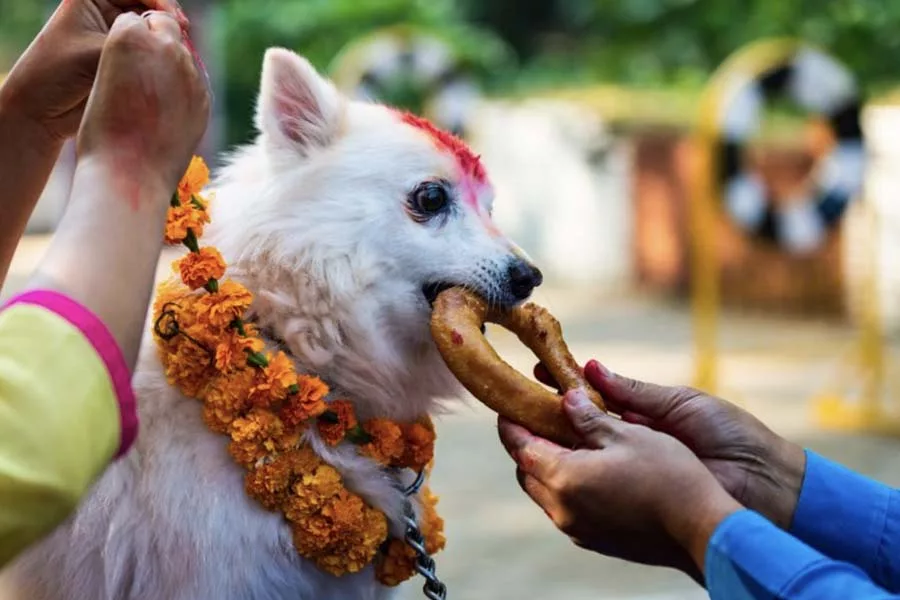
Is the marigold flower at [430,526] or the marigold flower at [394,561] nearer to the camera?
the marigold flower at [394,561]

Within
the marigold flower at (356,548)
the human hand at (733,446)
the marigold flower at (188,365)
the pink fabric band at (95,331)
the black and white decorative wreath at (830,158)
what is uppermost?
the black and white decorative wreath at (830,158)

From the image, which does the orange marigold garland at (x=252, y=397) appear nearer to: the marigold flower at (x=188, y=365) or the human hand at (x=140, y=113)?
the marigold flower at (x=188, y=365)

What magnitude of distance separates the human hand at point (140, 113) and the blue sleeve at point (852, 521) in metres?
1.28

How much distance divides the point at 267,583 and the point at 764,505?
2.95 feet

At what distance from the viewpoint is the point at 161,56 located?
148cm

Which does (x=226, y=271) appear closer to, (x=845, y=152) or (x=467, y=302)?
A: (x=467, y=302)

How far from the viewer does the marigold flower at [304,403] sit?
2252 mm

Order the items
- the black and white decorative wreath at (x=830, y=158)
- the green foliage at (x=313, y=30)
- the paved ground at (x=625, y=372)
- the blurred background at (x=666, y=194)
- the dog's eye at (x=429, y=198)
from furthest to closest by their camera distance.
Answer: the green foliage at (x=313, y=30) → the black and white decorative wreath at (x=830, y=158) → the blurred background at (x=666, y=194) → the paved ground at (x=625, y=372) → the dog's eye at (x=429, y=198)

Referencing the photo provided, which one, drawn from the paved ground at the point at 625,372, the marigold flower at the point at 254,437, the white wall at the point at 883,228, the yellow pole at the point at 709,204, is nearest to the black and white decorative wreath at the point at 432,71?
the paved ground at the point at 625,372

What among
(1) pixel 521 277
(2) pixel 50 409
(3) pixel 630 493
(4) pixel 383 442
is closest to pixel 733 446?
(3) pixel 630 493

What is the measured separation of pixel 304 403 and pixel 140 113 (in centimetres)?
91

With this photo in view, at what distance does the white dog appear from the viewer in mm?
2188

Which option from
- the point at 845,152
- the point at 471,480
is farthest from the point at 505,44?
the point at 471,480

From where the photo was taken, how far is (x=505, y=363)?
2.24 meters
